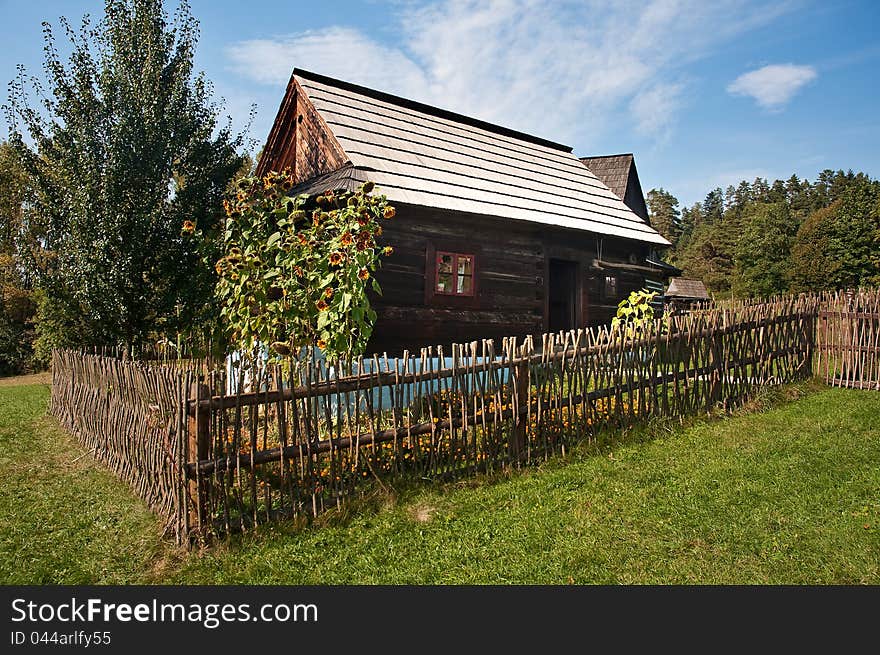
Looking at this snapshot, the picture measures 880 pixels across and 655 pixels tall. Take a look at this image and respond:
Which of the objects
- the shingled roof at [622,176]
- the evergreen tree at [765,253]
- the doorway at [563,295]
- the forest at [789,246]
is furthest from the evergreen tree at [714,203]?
the doorway at [563,295]

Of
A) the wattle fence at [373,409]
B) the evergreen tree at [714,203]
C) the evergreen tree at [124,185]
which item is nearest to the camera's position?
the wattle fence at [373,409]

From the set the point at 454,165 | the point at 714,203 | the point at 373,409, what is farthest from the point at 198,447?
the point at 714,203

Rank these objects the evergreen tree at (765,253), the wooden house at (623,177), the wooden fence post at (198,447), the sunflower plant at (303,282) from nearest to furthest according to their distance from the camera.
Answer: the wooden fence post at (198,447)
the sunflower plant at (303,282)
the wooden house at (623,177)
the evergreen tree at (765,253)

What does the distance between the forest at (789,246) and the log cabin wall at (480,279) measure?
3375cm

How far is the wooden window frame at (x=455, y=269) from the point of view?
10875 millimetres

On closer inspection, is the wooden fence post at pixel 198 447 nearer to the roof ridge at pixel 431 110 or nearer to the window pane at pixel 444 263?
the window pane at pixel 444 263

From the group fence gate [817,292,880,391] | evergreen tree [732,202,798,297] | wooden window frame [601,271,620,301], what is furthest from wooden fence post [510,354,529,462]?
evergreen tree [732,202,798,297]

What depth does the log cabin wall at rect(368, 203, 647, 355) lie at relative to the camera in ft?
34.5

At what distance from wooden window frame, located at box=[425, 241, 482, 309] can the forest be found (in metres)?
37.1

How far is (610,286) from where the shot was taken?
46.5ft

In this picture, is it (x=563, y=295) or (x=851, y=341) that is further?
(x=563, y=295)

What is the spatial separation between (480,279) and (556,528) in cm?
724

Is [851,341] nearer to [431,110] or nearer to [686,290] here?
[431,110]

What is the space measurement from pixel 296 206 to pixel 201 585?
509 centimetres
